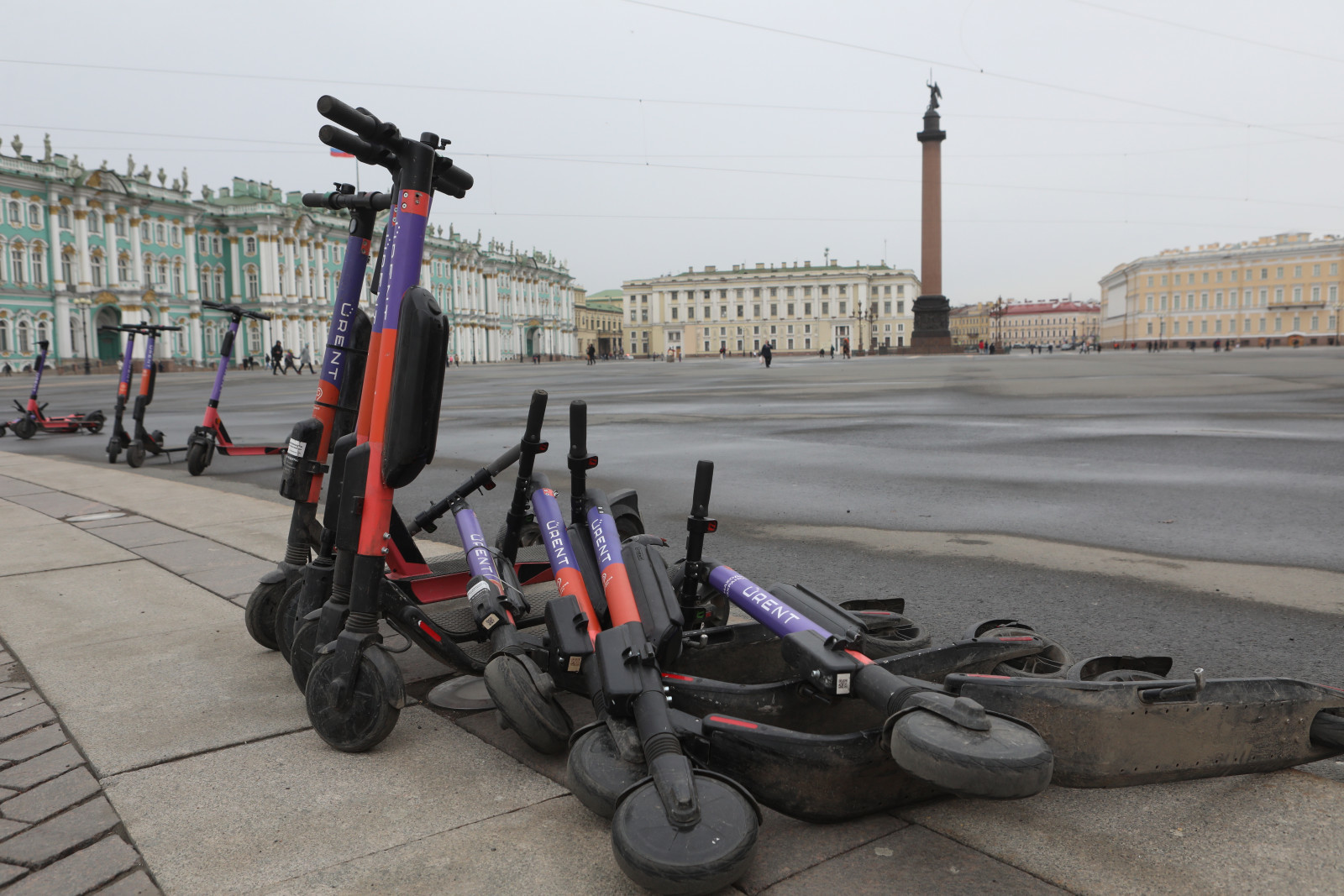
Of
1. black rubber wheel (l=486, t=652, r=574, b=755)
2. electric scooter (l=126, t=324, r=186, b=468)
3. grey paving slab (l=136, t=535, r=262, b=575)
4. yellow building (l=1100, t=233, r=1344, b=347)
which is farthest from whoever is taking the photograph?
yellow building (l=1100, t=233, r=1344, b=347)

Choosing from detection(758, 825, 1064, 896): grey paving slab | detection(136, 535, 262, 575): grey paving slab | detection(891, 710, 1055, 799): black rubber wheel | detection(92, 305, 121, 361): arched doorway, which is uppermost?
detection(92, 305, 121, 361): arched doorway

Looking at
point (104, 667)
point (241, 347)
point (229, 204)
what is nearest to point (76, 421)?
point (104, 667)

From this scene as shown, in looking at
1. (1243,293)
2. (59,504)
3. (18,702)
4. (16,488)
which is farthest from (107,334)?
(1243,293)

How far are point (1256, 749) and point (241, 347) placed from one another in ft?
317

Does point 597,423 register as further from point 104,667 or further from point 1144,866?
point 1144,866

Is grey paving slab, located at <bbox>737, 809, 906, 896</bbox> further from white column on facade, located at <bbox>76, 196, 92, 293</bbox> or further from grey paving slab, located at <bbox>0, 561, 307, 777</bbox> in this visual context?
white column on facade, located at <bbox>76, 196, 92, 293</bbox>

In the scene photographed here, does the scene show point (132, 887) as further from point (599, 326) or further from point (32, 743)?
point (599, 326)

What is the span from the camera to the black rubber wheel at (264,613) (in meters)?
3.46

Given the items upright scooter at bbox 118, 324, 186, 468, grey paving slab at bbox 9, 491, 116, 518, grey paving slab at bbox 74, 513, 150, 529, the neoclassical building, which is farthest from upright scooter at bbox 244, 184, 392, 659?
the neoclassical building

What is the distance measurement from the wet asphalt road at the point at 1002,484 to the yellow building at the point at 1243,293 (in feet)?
453

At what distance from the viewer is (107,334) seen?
76250mm

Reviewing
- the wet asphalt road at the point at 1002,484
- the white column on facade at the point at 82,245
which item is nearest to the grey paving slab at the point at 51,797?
the wet asphalt road at the point at 1002,484

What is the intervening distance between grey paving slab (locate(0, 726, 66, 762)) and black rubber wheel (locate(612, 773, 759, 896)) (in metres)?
1.86

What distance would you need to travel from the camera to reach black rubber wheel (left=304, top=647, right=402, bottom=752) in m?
2.50
